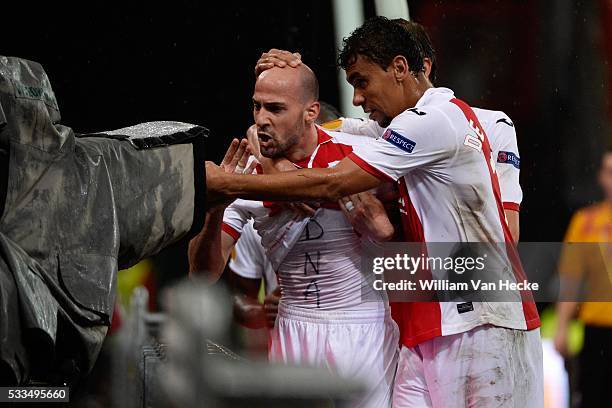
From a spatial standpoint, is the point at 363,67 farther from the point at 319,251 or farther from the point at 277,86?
the point at 319,251

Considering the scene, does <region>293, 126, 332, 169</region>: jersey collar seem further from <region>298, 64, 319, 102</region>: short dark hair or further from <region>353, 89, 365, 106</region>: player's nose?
<region>353, 89, 365, 106</region>: player's nose

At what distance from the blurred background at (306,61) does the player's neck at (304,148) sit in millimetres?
1565

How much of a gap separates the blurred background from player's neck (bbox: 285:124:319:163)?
156 cm

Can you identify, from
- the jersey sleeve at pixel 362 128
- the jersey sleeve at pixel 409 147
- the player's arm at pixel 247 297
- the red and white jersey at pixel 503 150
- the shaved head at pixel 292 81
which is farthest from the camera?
the player's arm at pixel 247 297

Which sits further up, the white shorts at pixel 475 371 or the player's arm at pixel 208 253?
the player's arm at pixel 208 253

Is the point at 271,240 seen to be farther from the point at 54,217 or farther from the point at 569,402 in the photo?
the point at 569,402

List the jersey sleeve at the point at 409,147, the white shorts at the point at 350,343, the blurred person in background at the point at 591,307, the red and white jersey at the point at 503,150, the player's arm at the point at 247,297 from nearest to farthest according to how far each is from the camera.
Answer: the jersey sleeve at the point at 409,147 < the white shorts at the point at 350,343 < the red and white jersey at the point at 503,150 < the player's arm at the point at 247,297 < the blurred person in background at the point at 591,307

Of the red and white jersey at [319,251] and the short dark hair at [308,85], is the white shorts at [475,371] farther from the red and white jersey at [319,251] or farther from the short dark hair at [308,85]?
the short dark hair at [308,85]

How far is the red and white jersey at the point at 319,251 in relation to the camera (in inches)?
121

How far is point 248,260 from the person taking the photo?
13.7ft

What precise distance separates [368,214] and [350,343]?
1.44 ft

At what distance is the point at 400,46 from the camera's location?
9.91 feet

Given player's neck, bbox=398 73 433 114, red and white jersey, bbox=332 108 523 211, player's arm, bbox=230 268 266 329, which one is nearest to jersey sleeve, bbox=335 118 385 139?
red and white jersey, bbox=332 108 523 211

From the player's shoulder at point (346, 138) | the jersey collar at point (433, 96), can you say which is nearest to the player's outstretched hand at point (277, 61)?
the player's shoulder at point (346, 138)
